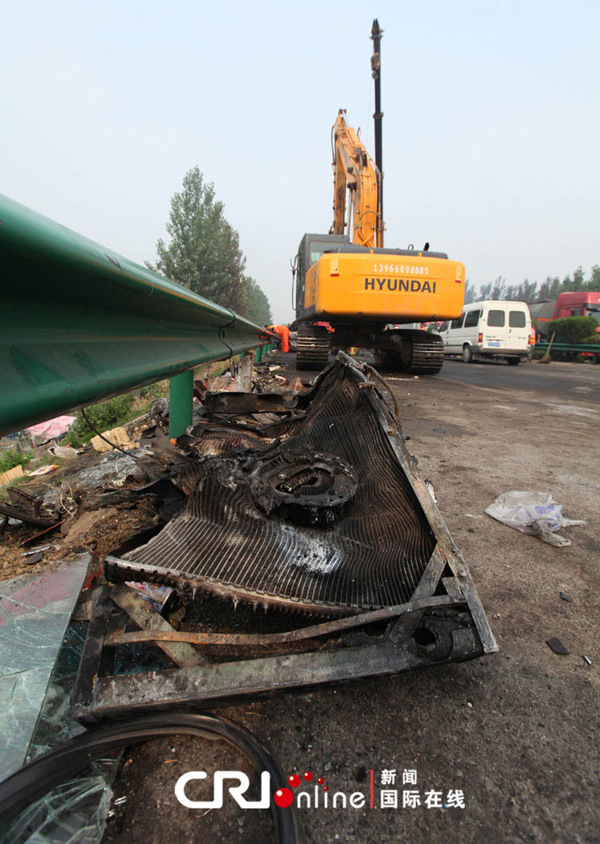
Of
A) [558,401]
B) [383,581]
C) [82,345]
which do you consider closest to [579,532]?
[383,581]

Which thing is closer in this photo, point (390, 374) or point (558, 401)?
Answer: point (558, 401)

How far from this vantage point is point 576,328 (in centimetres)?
2064

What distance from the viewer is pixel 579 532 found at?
2.15 meters

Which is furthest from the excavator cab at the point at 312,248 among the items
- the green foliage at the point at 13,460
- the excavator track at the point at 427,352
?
the green foliage at the point at 13,460

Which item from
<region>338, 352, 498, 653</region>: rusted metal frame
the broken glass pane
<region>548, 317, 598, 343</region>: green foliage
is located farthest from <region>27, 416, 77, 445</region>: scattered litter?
<region>548, 317, 598, 343</region>: green foliage

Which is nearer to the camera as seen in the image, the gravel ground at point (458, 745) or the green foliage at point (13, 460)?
the gravel ground at point (458, 745)

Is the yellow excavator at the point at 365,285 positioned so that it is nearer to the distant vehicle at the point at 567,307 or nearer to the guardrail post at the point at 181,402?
the guardrail post at the point at 181,402

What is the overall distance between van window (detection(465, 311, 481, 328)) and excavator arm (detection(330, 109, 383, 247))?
692 cm

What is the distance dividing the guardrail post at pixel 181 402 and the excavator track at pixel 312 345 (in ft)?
19.6

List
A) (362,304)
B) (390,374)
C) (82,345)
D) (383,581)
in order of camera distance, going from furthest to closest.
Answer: (390,374) < (362,304) < (383,581) < (82,345)

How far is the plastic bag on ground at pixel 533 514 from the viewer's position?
2.07 metres

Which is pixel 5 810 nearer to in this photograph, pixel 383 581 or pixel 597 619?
pixel 383 581

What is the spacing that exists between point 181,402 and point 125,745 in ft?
6.97

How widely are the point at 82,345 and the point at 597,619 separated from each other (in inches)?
77.2
